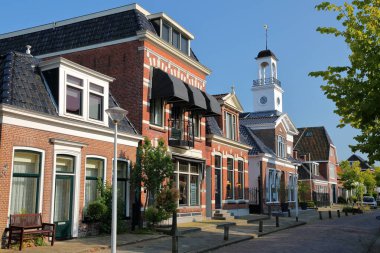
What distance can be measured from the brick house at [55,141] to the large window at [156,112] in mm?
2315

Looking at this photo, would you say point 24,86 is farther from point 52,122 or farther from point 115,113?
point 115,113

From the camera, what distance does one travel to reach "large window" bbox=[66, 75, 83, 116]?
1661cm

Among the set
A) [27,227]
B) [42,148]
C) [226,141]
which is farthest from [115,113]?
[226,141]

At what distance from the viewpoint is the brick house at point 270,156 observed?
34.5m

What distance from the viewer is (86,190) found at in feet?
55.4

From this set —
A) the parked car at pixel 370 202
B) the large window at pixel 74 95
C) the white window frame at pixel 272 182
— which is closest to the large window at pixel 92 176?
the large window at pixel 74 95

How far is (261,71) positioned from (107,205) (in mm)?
37680

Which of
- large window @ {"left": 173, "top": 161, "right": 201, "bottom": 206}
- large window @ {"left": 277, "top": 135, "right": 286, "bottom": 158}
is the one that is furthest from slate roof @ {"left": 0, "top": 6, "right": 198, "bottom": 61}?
large window @ {"left": 277, "top": 135, "right": 286, "bottom": 158}

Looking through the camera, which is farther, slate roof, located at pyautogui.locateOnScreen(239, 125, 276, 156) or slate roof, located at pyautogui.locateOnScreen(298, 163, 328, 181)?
slate roof, located at pyautogui.locateOnScreen(298, 163, 328, 181)

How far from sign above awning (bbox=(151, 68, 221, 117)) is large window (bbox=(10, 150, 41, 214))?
24.6ft

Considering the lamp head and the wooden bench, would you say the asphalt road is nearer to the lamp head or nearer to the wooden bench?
the wooden bench

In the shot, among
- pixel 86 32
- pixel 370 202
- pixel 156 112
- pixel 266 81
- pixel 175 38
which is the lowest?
pixel 370 202

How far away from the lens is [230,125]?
99.1 ft

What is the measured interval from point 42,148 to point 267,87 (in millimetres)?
38176
